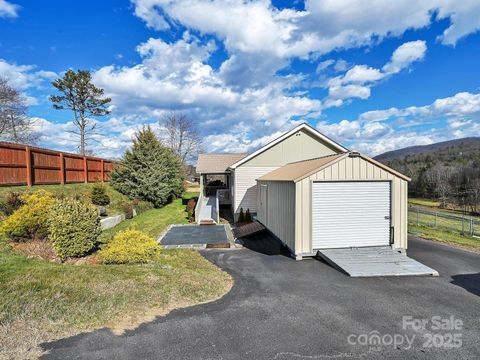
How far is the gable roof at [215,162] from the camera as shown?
20312 mm

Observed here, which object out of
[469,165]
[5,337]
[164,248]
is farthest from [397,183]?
[469,165]

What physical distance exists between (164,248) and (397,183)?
8564 mm

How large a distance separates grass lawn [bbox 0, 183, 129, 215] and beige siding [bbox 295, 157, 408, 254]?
10.8 metres

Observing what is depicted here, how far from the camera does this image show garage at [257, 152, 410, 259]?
838cm

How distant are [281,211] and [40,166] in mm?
11925

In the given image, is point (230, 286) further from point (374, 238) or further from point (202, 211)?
point (202, 211)

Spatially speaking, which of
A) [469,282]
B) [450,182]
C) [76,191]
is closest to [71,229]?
[76,191]

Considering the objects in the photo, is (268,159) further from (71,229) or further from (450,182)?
(450,182)

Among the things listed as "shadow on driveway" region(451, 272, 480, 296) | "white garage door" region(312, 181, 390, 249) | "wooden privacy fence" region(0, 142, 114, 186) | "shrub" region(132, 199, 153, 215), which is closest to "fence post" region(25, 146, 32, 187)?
"wooden privacy fence" region(0, 142, 114, 186)

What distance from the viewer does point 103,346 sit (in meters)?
3.78

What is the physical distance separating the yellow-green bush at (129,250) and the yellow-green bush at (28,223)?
→ 2.52 meters

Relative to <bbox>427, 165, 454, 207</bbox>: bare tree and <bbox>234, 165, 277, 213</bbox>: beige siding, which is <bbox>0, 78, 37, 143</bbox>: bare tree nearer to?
<bbox>234, 165, 277, 213</bbox>: beige siding

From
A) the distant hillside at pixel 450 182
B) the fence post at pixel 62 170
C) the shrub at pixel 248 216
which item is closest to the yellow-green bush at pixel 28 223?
the fence post at pixel 62 170

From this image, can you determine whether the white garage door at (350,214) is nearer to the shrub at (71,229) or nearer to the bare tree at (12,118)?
the shrub at (71,229)
